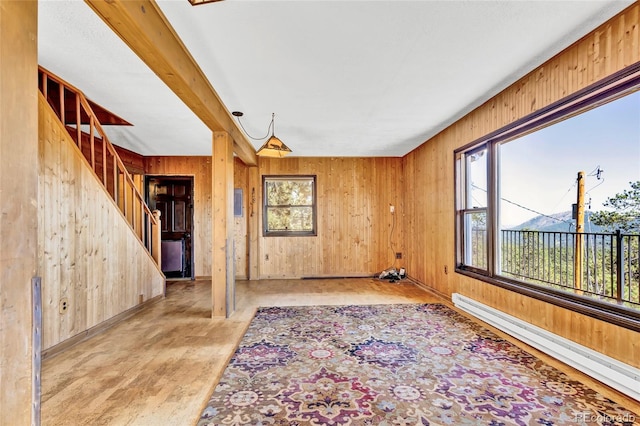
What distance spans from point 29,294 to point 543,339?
11.3ft

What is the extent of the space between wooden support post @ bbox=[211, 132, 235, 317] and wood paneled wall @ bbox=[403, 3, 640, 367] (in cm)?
316

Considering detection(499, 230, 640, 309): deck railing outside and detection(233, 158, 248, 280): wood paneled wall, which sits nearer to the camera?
detection(499, 230, 640, 309): deck railing outside

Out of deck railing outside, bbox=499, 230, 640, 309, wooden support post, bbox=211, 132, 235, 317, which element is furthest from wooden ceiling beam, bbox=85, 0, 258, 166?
deck railing outside, bbox=499, 230, 640, 309

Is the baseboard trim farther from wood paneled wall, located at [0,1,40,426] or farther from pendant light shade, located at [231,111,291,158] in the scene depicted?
pendant light shade, located at [231,111,291,158]

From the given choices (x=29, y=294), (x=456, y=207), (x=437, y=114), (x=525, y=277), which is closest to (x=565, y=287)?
(x=525, y=277)

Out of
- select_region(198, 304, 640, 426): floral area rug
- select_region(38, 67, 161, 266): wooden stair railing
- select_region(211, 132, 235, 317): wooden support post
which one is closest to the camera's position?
select_region(198, 304, 640, 426): floral area rug

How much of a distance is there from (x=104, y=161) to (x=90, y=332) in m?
1.95

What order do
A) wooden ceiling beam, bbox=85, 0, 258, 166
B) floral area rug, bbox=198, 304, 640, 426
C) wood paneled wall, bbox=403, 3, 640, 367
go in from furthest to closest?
wood paneled wall, bbox=403, 3, 640, 367 < floral area rug, bbox=198, 304, 640, 426 < wooden ceiling beam, bbox=85, 0, 258, 166

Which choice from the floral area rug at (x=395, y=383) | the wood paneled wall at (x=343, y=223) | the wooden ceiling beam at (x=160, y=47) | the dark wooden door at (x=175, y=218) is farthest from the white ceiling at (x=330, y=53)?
the dark wooden door at (x=175, y=218)

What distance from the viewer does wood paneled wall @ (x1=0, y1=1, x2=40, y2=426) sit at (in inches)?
38.2

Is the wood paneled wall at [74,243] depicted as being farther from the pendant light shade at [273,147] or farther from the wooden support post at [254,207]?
the wooden support post at [254,207]

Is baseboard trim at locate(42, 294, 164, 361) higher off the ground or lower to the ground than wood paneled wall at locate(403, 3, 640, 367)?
lower

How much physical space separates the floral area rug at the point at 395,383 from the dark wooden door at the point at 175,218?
12.3 feet

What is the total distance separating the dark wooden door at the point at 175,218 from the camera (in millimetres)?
6277
